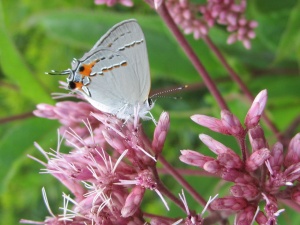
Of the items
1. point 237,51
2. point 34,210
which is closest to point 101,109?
point 237,51

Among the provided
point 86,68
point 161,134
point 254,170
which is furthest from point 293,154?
point 86,68

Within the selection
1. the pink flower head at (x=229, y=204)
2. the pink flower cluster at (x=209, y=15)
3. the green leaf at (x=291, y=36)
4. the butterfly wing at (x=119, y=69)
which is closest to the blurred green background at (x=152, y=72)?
the green leaf at (x=291, y=36)

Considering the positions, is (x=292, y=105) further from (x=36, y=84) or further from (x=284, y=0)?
(x=36, y=84)

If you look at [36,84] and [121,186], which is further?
[36,84]

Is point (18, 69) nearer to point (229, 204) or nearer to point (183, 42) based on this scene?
point (183, 42)

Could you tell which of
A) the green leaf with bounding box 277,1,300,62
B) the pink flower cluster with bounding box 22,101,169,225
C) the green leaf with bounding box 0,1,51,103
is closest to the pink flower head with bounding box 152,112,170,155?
the pink flower cluster with bounding box 22,101,169,225

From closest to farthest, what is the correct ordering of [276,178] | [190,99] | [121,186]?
[276,178]
[121,186]
[190,99]
